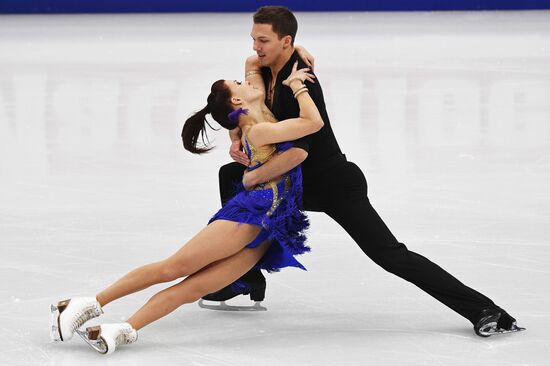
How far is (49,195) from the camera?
Answer: 20.0ft

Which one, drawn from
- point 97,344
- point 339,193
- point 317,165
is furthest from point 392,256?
point 97,344

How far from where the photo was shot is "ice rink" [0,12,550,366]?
3775 millimetres

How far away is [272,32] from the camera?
12.4ft

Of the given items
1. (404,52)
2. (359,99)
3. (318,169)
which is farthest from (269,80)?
(404,52)

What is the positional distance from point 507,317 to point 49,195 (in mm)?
3054

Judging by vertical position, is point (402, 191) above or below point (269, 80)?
below

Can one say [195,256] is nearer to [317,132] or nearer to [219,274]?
[219,274]

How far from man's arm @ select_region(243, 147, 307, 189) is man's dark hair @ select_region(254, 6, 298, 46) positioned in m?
0.41

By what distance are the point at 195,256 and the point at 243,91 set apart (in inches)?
22.6

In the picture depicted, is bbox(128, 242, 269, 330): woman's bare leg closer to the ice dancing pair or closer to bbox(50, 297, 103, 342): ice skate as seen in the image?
the ice dancing pair

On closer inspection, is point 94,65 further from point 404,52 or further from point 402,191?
point 402,191

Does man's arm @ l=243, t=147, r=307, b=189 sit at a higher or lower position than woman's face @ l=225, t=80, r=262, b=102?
lower

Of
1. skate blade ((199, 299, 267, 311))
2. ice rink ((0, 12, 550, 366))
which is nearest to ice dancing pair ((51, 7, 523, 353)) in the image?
ice rink ((0, 12, 550, 366))

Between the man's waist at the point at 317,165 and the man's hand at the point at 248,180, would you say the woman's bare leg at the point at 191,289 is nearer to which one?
the man's hand at the point at 248,180
